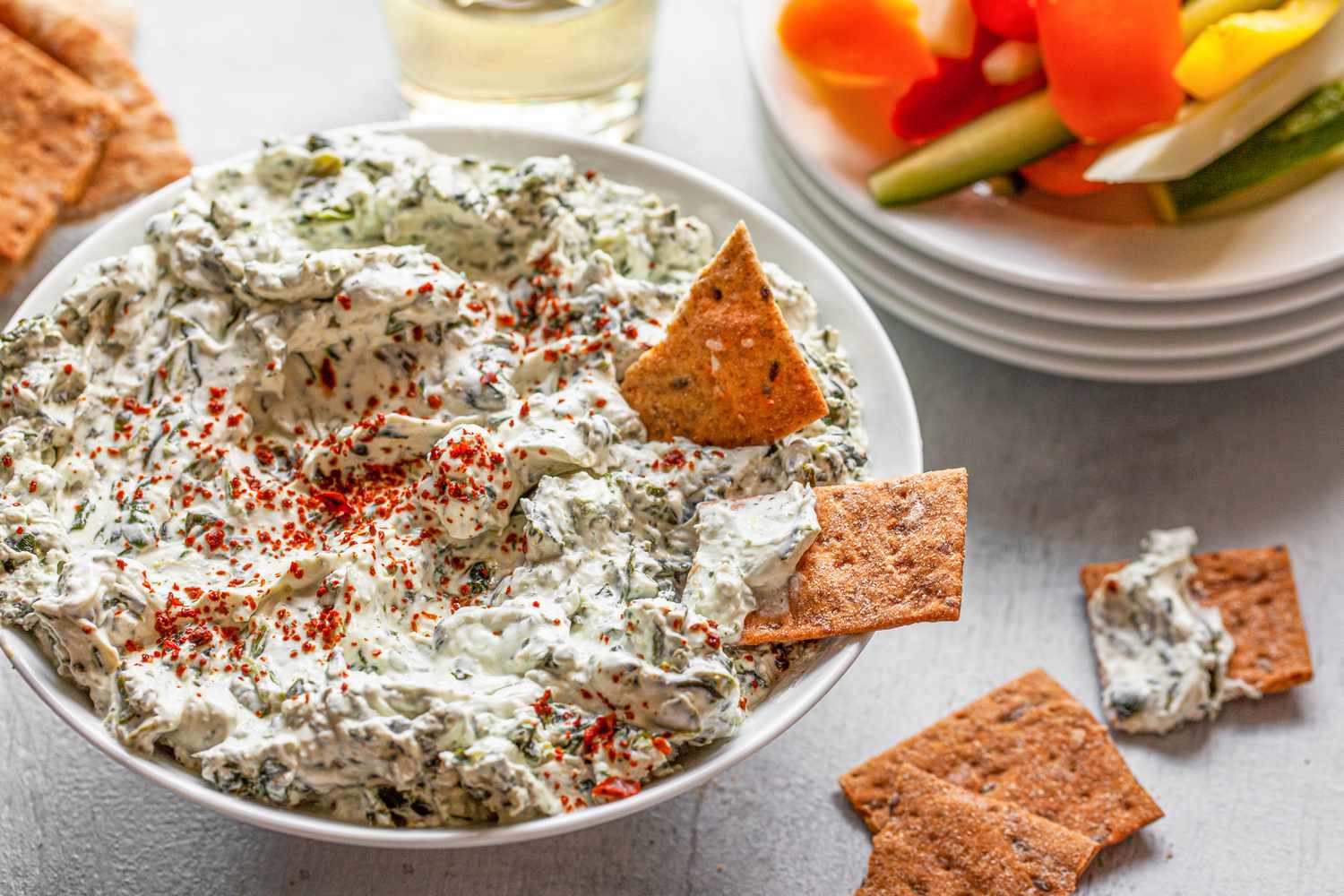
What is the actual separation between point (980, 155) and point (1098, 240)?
0.98 ft

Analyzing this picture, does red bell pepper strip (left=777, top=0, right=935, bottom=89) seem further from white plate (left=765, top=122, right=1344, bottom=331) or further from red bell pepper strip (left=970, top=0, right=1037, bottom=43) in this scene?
white plate (left=765, top=122, right=1344, bottom=331)

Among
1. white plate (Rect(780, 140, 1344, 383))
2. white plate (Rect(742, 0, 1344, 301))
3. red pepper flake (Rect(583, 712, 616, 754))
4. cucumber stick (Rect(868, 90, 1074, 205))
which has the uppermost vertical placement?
cucumber stick (Rect(868, 90, 1074, 205))

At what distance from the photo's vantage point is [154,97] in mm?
3236

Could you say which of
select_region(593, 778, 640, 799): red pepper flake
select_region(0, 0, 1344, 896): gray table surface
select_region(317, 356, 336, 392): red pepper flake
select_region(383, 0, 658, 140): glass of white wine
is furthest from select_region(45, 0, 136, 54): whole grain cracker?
select_region(593, 778, 640, 799): red pepper flake

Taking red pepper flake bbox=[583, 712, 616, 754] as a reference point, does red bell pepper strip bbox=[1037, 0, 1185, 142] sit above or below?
above

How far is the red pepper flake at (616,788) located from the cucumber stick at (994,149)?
55.8 inches

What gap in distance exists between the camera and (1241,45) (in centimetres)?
262

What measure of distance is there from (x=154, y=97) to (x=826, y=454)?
196 centimetres

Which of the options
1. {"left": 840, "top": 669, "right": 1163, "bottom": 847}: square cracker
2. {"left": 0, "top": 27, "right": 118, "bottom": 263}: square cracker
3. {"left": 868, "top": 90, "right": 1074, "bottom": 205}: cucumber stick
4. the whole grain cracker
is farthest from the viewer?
the whole grain cracker

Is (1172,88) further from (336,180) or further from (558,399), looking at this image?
(336,180)

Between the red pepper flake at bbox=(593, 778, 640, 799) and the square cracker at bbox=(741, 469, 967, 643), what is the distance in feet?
0.93

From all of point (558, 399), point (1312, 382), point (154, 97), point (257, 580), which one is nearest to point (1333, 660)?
point (1312, 382)

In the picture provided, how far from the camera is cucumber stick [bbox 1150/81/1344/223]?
2.74 metres

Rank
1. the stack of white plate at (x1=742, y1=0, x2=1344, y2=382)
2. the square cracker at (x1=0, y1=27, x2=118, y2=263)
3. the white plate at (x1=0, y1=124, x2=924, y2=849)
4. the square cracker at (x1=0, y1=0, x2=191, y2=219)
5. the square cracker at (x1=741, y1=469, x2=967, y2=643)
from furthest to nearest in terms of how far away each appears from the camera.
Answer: the square cracker at (x1=0, y1=0, x2=191, y2=219) → the square cracker at (x1=0, y1=27, x2=118, y2=263) → the stack of white plate at (x1=742, y1=0, x2=1344, y2=382) → the square cracker at (x1=741, y1=469, x2=967, y2=643) → the white plate at (x1=0, y1=124, x2=924, y2=849)
